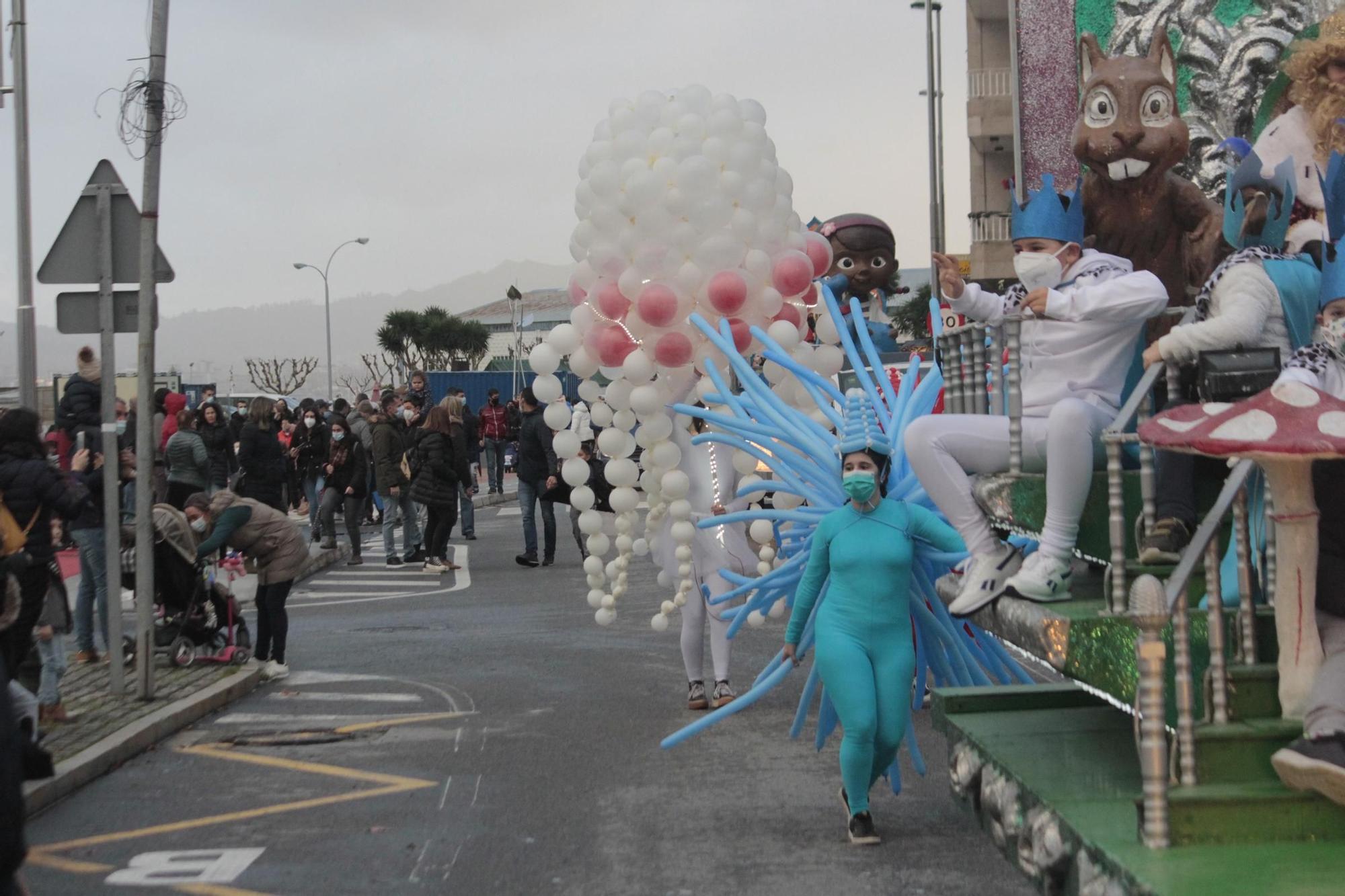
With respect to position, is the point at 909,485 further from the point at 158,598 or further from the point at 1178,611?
the point at 158,598

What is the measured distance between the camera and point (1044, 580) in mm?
5555

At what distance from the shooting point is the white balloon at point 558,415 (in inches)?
301

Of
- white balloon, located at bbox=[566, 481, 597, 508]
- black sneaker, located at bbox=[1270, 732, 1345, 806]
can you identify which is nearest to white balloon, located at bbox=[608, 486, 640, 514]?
white balloon, located at bbox=[566, 481, 597, 508]

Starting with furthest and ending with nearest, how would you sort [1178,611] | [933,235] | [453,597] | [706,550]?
[933,235], [453,597], [706,550], [1178,611]

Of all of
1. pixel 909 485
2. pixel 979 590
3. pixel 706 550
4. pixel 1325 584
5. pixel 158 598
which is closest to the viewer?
pixel 1325 584

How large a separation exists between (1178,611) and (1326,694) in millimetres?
494

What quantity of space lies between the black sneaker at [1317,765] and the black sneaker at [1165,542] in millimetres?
1077

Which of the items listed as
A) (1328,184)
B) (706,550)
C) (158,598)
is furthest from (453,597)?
(1328,184)

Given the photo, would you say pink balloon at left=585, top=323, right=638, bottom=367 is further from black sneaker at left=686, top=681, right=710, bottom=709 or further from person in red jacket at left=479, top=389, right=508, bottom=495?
person in red jacket at left=479, top=389, right=508, bottom=495

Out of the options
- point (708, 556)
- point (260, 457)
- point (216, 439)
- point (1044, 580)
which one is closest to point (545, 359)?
point (708, 556)

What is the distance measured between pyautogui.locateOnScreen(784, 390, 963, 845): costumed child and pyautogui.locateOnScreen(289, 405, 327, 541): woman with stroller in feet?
49.6

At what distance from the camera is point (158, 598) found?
11.6 m

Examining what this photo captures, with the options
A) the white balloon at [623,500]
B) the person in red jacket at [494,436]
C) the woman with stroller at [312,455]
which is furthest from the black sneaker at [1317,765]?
the person in red jacket at [494,436]

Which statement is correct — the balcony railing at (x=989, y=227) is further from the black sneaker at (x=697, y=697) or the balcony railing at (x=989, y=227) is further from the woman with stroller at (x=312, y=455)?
the black sneaker at (x=697, y=697)
